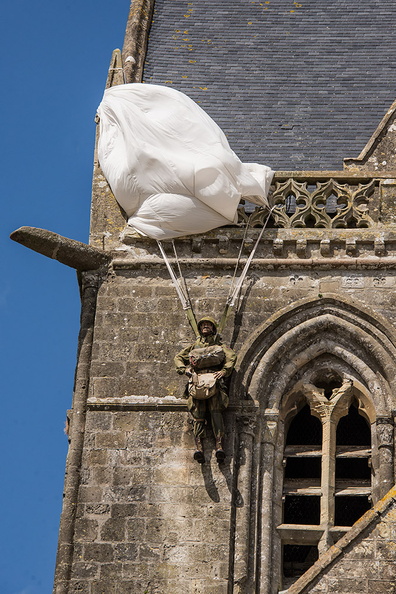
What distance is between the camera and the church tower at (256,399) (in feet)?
57.3

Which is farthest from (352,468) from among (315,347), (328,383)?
(315,347)

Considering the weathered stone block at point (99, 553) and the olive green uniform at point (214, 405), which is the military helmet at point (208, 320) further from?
the weathered stone block at point (99, 553)

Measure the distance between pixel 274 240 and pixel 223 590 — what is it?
3.59 m

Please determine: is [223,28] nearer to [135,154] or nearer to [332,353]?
[135,154]

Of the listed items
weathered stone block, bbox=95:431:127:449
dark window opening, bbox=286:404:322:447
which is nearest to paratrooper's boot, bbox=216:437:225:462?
weathered stone block, bbox=95:431:127:449

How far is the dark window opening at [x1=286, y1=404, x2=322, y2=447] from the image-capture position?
18719mm

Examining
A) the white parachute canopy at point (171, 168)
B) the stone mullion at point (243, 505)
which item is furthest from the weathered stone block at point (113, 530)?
the white parachute canopy at point (171, 168)

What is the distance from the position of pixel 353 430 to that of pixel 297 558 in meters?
1.43

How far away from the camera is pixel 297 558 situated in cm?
1811

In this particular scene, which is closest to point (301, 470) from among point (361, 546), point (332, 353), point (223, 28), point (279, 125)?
point (332, 353)

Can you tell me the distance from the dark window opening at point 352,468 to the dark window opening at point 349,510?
8.6 inches

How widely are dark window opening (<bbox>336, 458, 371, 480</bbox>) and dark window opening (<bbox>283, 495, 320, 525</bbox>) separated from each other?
0.34 m

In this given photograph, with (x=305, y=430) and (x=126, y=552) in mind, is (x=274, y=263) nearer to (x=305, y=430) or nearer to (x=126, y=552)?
(x=305, y=430)

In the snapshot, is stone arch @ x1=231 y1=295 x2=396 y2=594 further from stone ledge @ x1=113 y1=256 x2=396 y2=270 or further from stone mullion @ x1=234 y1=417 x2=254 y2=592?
stone ledge @ x1=113 y1=256 x2=396 y2=270
